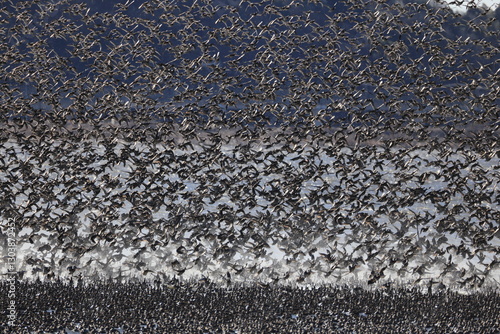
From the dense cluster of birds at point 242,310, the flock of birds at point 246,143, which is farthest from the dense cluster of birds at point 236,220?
the dense cluster of birds at point 242,310

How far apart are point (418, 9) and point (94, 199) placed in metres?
13.5

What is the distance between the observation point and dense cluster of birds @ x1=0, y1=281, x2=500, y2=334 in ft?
46.0

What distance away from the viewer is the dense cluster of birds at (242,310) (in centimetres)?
1403

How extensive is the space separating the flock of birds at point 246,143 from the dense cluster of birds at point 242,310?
3.87 ft

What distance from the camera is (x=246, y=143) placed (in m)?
22.9

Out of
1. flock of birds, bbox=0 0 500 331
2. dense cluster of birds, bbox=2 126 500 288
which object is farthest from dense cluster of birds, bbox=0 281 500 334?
dense cluster of birds, bbox=2 126 500 288

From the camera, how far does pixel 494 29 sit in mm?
26078

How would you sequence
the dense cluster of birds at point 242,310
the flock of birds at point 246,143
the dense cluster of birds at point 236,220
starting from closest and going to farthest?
the dense cluster of birds at point 242,310, the dense cluster of birds at point 236,220, the flock of birds at point 246,143

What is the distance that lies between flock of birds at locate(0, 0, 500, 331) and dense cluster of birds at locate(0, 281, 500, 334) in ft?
3.87

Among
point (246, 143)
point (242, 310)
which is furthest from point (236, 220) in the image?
point (242, 310)

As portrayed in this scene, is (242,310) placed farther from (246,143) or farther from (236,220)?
(246,143)

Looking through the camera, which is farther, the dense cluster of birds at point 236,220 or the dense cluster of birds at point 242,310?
the dense cluster of birds at point 236,220

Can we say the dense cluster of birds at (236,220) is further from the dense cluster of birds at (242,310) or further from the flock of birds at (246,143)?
the dense cluster of birds at (242,310)

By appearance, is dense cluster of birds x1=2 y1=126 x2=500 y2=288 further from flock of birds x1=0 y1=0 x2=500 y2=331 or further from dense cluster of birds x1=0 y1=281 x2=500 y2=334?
dense cluster of birds x1=0 y1=281 x2=500 y2=334
